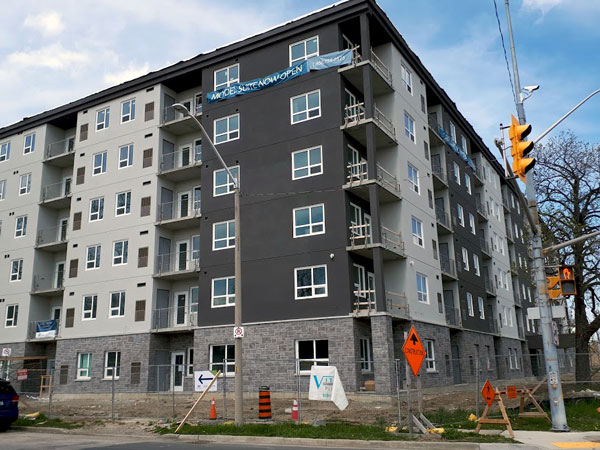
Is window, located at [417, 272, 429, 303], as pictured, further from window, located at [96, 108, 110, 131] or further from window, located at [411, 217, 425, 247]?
window, located at [96, 108, 110, 131]

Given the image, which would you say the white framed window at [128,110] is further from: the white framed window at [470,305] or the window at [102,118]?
the white framed window at [470,305]

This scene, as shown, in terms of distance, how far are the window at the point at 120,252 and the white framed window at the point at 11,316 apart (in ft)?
32.2

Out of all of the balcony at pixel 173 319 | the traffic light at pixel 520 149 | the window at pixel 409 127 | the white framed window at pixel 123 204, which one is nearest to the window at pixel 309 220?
the window at pixel 409 127

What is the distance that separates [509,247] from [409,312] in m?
31.7

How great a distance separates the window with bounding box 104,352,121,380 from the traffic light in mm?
27506

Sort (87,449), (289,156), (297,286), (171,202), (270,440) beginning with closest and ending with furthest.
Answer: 1. (87,449)
2. (270,440)
3. (297,286)
4. (289,156)
5. (171,202)

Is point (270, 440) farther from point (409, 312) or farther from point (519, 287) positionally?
point (519, 287)

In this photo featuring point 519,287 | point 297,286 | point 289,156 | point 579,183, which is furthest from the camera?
point 519,287

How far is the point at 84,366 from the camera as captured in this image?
35.2 m

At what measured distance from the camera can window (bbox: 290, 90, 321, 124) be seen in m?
30.4

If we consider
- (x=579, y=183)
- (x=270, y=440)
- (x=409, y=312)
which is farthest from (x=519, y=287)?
(x=270, y=440)

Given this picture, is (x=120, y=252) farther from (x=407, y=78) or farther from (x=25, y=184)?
(x=407, y=78)

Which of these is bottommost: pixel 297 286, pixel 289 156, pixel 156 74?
pixel 297 286

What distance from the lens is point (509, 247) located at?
188ft
